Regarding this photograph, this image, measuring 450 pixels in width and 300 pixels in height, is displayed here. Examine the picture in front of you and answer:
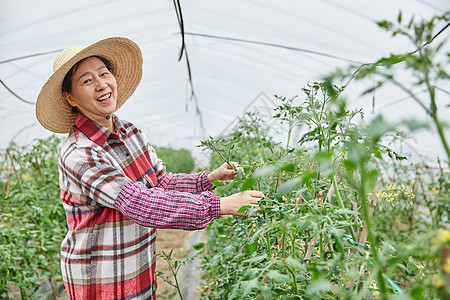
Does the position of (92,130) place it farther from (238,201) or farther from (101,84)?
(238,201)

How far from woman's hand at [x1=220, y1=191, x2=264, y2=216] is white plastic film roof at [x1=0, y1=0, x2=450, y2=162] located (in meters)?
0.98

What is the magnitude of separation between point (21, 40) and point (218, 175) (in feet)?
9.85

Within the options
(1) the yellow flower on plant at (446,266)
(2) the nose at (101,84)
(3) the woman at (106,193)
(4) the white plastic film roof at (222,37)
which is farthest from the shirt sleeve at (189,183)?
(1) the yellow flower on plant at (446,266)

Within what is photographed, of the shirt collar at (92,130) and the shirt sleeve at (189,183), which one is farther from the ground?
the shirt collar at (92,130)

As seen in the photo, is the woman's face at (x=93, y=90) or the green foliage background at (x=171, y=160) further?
the green foliage background at (x=171, y=160)

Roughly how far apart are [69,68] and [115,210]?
0.63 meters

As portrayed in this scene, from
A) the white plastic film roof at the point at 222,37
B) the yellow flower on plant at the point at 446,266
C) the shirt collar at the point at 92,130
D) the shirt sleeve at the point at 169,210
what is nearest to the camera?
the yellow flower on plant at the point at 446,266

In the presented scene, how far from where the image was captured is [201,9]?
3.92m

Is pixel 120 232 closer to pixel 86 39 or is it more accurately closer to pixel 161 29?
pixel 86 39

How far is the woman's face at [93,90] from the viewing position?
1.54m

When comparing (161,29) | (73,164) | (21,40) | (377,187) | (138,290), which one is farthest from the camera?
A: (161,29)

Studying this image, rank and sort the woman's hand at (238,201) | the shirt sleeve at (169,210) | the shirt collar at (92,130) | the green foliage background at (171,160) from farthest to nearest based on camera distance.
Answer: the green foliage background at (171,160)
the shirt collar at (92,130)
the shirt sleeve at (169,210)
the woman's hand at (238,201)

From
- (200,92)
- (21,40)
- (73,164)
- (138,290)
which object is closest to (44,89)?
(73,164)

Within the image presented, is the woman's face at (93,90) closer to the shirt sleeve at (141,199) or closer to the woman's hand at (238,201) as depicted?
the shirt sleeve at (141,199)
